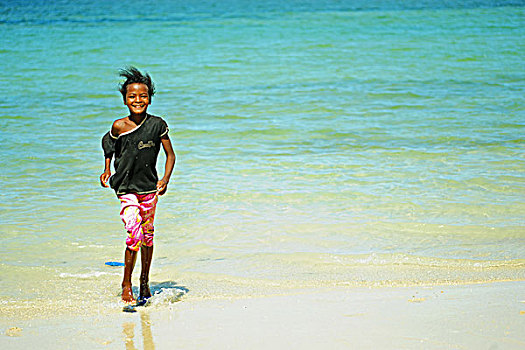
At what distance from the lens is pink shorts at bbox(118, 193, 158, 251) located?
13.4ft

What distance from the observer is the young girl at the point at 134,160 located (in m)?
4.03

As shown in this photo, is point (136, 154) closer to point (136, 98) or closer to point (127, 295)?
point (136, 98)

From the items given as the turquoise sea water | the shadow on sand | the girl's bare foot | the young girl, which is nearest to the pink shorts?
the young girl

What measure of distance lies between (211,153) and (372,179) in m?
2.38


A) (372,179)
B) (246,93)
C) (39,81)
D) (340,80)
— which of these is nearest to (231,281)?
(372,179)

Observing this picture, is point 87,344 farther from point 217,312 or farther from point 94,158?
point 94,158

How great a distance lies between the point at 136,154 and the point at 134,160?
0.04 metres

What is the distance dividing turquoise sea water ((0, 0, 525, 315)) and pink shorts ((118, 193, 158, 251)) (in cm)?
51

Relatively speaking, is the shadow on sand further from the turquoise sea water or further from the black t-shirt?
the black t-shirt

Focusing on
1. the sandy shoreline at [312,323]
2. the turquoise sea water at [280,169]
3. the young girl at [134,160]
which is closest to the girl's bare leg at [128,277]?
the young girl at [134,160]

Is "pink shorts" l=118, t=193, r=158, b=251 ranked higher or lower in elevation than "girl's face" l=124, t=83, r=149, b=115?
lower

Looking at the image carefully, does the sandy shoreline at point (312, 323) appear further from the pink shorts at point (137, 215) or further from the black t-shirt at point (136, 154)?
the black t-shirt at point (136, 154)

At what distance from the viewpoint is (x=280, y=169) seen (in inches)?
312

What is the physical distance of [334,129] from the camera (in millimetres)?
10281
